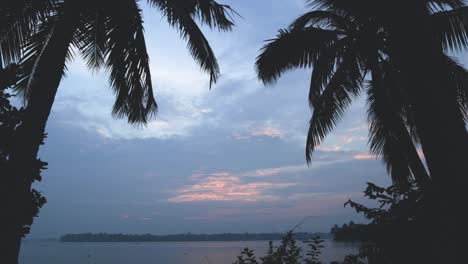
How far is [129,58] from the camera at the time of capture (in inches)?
293

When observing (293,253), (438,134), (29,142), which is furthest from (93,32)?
(438,134)

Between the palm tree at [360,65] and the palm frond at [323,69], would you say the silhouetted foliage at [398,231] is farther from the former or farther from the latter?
the palm frond at [323,69]

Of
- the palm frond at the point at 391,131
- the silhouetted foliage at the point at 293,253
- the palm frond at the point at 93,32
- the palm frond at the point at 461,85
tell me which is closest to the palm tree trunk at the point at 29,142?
the palm frond at the point at 93,32

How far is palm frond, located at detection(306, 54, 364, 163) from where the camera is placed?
898cm

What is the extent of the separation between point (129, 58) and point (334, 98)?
494 centimetres

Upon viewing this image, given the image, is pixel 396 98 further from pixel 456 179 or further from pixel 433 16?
pixel 456 179

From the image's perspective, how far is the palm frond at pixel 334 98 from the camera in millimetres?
8984

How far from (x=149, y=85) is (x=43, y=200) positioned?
11.5 ft

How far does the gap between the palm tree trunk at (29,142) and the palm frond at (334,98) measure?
5.76 metres

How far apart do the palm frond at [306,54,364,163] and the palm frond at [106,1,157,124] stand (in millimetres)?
4048

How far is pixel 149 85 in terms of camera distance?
7895 millimetres

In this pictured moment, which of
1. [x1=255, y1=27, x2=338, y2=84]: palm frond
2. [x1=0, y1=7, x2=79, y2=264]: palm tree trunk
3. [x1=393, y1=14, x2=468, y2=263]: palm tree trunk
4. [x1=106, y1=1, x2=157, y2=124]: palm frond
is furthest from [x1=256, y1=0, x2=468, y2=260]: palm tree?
[x1=0, y1=7, x2=79, y2=264]: palm tree trunk

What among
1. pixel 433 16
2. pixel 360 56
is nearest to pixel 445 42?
pixel 433 16

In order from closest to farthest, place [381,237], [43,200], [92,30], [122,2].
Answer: [381,237] → [43,200] → [122,2] → [92,30]
